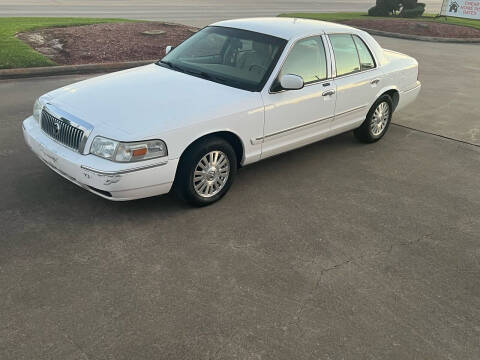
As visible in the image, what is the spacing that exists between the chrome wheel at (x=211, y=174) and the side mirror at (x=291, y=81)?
3.20 feet

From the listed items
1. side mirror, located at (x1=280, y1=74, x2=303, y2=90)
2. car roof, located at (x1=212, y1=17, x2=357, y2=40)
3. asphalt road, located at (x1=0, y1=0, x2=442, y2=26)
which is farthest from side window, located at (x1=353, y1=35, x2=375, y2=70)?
asphalt road, located at (x1=0, y1=0, x2=442, y2=26)

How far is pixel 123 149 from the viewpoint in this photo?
3994 mm

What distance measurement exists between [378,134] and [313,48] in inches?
80.0

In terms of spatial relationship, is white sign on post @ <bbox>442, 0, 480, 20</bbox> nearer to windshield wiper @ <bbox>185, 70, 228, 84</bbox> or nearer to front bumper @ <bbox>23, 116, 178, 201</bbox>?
windshield wiper @ <bbox>185, 70, 228, 84</bbox>

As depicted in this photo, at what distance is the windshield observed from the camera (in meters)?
4.98

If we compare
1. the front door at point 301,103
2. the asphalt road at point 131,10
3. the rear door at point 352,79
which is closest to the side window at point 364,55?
the rear door at point 352,79

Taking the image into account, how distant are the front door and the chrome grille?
1875 mm

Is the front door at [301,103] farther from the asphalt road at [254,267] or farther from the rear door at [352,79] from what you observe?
the asphalt road at [254,267]

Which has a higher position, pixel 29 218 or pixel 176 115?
pixel 176 115

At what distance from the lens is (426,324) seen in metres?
3.36

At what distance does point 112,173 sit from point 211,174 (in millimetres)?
1043

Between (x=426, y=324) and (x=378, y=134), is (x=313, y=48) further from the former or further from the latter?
(x=426, y=324)

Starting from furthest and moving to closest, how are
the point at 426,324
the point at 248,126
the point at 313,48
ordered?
the point at 313,48 < the point at 248,126 < the point at 426,324

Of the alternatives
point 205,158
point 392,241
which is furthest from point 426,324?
point 205,158
